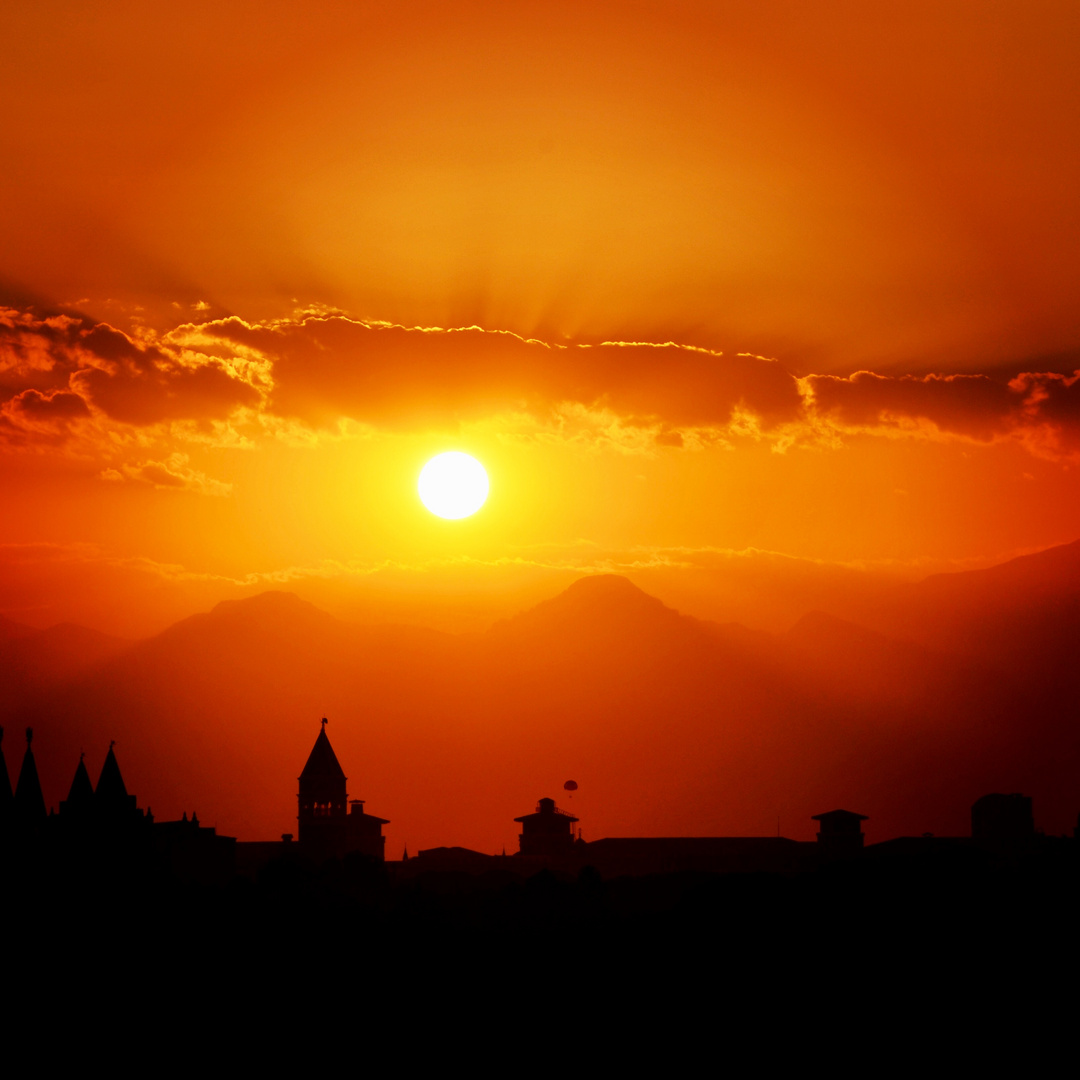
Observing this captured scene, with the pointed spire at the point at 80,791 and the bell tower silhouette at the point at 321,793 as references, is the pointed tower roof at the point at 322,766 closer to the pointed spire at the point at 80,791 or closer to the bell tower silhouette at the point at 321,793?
the bell tower silhouette at the point at 321,793

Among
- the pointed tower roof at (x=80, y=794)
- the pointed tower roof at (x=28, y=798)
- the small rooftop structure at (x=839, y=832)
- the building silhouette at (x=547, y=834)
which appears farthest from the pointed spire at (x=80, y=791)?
the small rooftop structure at (x=839, y=832)

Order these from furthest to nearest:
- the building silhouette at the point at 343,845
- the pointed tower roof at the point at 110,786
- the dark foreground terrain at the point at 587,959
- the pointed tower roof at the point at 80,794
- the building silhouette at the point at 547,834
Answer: the building silhouette at the point at 547,834
the pointed tower roof at the point at 110,786
the pointed tower roof at the point at 80,794
the building silhouette at the point at 343,845
the dark foreground terrain at the point at 587,959

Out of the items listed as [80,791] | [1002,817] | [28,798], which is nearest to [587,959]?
[28,798]

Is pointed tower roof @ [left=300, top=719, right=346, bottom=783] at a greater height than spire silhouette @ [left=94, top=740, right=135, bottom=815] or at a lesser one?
greater

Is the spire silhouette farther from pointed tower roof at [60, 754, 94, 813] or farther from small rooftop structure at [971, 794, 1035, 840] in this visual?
small rooftop structure at [971, 794, 1035, 840]

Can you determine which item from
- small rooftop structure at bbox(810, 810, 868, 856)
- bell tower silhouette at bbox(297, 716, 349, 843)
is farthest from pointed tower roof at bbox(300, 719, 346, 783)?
small rooftop structure at bbox(810, 810, 868, 856)

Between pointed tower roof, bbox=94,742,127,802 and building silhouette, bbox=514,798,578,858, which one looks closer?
pointed tower roof, bbox=94,742,127,802

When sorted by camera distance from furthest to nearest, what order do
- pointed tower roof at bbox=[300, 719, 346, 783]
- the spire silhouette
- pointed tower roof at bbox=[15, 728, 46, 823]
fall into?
pointed tower roof at bbox=[300, 719, 346, 783]
the spire silhouette
pointed tower roof at bbox=[15, 728, 46, 823]

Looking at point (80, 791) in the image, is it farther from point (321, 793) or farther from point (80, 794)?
point (321, 793)

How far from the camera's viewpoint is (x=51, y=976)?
250 feet

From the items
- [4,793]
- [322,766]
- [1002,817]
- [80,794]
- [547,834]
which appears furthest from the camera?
[547,834]

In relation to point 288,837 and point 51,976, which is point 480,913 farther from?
point 288,837

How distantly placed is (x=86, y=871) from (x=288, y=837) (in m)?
56.2

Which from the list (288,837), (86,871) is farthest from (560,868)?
(86,871)
